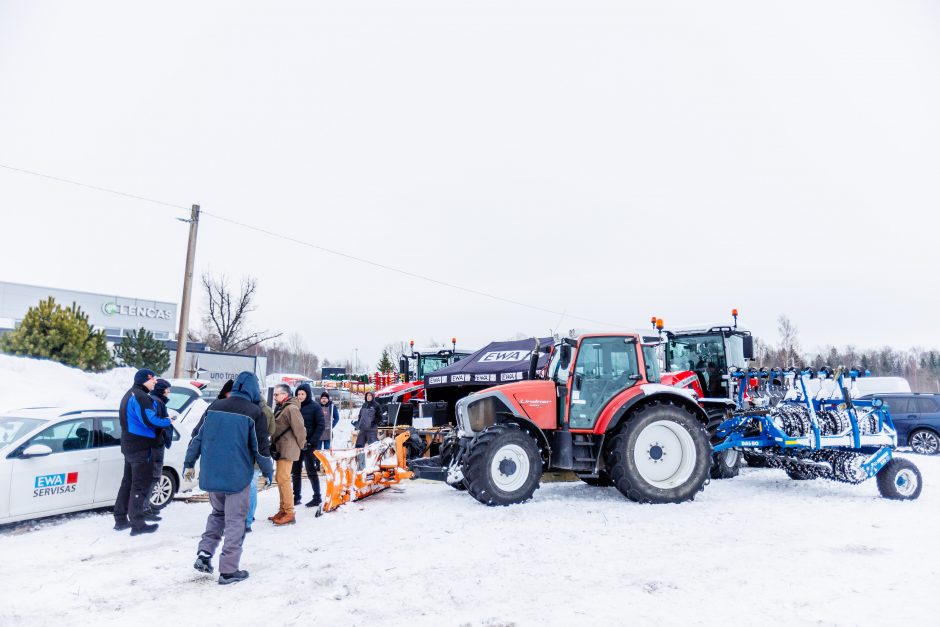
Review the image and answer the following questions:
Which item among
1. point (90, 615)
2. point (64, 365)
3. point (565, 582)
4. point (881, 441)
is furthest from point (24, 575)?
point (64, 365)

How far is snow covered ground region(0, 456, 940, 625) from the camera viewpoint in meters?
4.35

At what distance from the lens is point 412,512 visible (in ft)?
24.6

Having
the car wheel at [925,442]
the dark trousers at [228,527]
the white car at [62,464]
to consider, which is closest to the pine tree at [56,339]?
the white car at [62,464]

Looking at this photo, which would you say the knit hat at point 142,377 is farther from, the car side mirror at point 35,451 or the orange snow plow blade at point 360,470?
the orange snow plow blade at point 360,470

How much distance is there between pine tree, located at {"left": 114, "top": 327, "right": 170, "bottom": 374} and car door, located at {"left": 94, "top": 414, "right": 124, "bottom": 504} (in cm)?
2060

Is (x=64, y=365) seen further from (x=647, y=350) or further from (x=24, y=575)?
(x=647, y=350)

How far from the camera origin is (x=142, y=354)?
2683 centimetres

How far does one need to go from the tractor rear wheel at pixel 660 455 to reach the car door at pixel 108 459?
20.4ft

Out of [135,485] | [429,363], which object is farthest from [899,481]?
[429,363]

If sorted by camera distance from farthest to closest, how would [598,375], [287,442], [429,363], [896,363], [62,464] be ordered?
[896,363], [429,363], [598,375], [287,442], [62,464]

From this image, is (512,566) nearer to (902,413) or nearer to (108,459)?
(108,459)

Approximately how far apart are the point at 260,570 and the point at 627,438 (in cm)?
450

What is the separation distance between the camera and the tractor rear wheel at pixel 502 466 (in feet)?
24.5

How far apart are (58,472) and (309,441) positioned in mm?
2880
